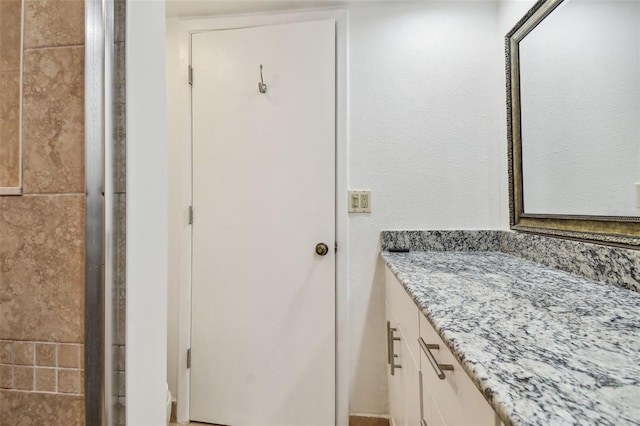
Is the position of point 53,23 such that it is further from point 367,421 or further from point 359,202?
point 367,421

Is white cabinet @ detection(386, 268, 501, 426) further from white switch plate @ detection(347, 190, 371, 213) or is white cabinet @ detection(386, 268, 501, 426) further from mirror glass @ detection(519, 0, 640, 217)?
mirror glass @ detection(519, 0, 640, 217)

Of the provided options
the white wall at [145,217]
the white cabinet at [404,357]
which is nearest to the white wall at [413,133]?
the white cabinet at [404,357]

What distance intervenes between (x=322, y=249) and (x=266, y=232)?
0.31 meters

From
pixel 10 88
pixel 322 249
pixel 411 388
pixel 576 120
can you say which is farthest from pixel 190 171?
pixel 576 120

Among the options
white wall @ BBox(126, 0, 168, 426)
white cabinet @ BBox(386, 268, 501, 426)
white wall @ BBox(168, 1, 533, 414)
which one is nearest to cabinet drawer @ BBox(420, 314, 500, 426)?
white cabinet @ BBox(386, 268, 501, 426)

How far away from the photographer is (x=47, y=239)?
1.67ft

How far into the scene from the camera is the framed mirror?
79 cm

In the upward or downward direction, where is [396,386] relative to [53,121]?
downward

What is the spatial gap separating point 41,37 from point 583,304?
4.09 ft

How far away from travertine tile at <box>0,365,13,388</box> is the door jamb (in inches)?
40.9

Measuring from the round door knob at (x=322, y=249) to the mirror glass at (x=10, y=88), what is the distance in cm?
112

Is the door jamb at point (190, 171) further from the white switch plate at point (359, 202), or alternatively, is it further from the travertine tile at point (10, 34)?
the travertine tile at point (10, 34)

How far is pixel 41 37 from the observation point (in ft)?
1.68

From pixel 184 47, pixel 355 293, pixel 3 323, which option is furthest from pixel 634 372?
pixel 184 47
